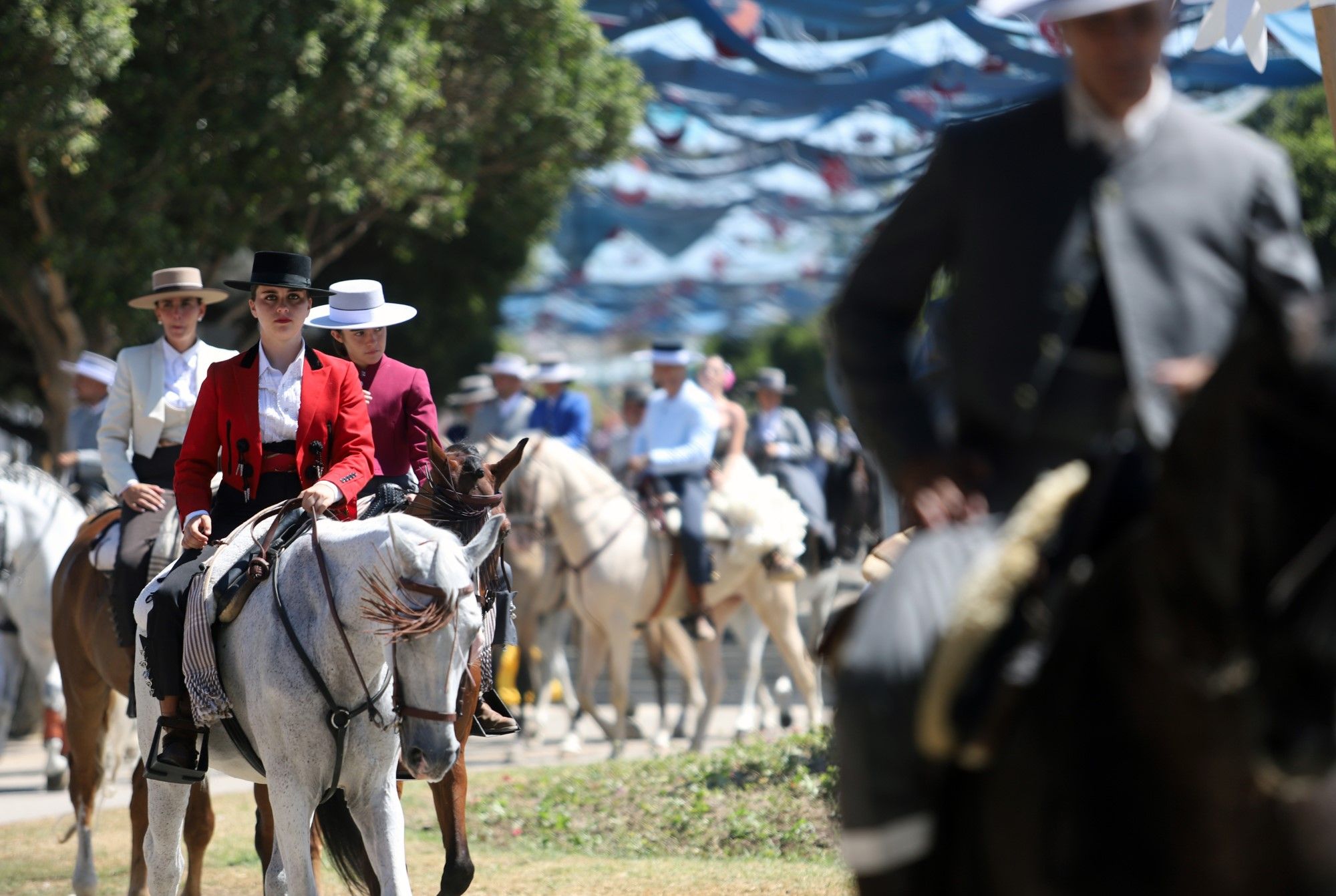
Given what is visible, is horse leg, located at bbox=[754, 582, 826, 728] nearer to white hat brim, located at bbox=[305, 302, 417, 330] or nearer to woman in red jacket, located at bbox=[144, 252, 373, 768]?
white hat brim, located at bbox=[305, 302, 417, 330]

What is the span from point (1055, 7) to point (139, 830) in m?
6.60

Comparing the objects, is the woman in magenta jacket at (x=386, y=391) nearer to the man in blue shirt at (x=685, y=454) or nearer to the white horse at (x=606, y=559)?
the white horse at (x=606, y=559)

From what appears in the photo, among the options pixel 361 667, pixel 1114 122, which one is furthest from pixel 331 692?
pixel 1114 122

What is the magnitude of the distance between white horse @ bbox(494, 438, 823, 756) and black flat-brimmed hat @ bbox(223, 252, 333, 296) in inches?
260

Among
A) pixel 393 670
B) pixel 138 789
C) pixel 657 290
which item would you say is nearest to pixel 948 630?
pixel 393 670

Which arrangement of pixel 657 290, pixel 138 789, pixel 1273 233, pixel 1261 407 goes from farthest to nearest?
pixel 657 290, pixel 138 789, pixel 1273 233, pixel 1261 407

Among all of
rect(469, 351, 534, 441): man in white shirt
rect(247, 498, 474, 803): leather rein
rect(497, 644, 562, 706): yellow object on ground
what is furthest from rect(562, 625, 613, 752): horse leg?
rect(247, 498, 474, 803): leather rein

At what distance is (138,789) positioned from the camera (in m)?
8.08

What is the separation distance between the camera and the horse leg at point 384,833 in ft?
20.2

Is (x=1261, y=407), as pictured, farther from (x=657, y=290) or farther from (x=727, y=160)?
(x=657, y=290)

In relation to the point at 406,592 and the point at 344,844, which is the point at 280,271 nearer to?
the point at 406,592

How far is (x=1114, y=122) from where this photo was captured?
3131 mm

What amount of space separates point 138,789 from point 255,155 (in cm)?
951

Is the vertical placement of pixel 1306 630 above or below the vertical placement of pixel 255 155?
above
